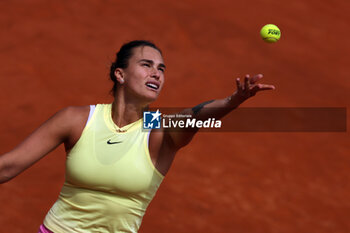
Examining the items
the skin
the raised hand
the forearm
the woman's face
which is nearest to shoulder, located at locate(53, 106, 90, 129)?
the skin

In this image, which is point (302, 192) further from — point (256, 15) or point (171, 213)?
point (256, 15)

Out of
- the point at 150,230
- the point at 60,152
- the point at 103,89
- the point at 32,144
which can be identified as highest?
the point at 103,89

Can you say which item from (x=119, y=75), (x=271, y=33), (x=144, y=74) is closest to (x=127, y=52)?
(x=119, y=75)

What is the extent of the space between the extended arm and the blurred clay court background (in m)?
3.70

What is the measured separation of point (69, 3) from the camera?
12.8 m

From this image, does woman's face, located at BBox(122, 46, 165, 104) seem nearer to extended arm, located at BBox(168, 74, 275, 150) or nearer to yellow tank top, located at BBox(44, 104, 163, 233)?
yellow tank top, located at BBox(44, 104, 163, 233)

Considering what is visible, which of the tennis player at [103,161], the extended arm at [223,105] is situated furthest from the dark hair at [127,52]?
the extended arm at [223,105]

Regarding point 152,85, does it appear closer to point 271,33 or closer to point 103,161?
point 103,161

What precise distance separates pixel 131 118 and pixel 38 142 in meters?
0.57

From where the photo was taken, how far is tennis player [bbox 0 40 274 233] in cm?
301

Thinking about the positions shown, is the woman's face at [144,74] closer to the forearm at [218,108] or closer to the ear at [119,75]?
the ear at [119,75]

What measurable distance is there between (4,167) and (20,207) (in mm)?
3731

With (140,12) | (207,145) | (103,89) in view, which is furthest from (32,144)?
(140,12)

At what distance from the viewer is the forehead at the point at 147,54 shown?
331cm
